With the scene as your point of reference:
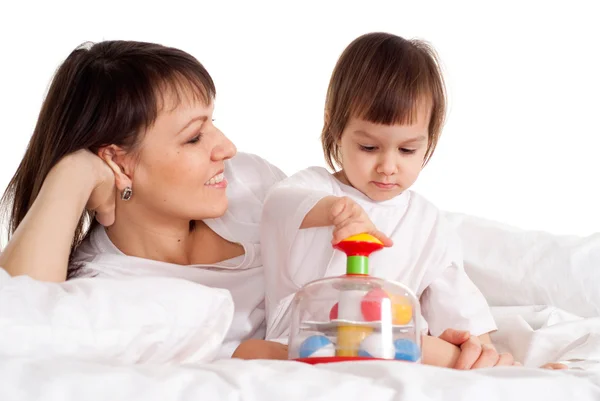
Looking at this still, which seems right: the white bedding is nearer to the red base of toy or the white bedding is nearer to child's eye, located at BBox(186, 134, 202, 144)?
the red base of toy

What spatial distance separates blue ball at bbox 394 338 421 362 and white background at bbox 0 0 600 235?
80.4 inches

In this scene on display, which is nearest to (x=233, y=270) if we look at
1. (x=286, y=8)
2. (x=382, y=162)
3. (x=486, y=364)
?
(x=382, y=162)

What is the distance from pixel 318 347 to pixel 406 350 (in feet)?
0.49

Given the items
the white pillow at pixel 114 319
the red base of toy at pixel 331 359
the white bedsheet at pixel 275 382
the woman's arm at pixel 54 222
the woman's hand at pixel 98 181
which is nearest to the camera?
the white bedsheet at pixel 275 382

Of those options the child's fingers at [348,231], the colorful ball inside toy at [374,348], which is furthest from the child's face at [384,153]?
the colorful ball inside toy at [374,348]

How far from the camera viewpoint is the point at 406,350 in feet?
4.67

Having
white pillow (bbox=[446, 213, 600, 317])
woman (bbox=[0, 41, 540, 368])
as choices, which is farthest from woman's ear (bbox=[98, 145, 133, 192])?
white pillow (bbox=[446, 213, 600, 317])

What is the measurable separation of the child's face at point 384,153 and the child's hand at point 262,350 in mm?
527

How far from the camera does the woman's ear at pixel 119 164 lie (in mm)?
1934

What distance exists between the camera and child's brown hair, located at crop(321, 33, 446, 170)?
6.73 feet

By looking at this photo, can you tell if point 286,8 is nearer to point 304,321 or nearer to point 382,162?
point 382,162

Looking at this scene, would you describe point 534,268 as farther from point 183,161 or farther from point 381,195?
point 183,161

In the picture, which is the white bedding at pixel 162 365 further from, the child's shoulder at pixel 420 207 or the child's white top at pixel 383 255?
the child's shoulder at pixel 420 207

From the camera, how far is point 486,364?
64.4 inches
